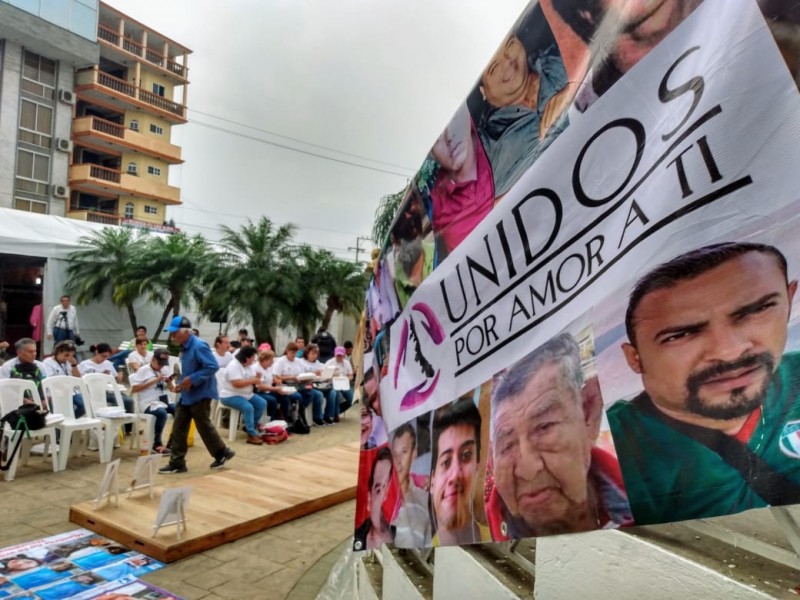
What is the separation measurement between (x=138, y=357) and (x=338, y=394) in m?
3.40

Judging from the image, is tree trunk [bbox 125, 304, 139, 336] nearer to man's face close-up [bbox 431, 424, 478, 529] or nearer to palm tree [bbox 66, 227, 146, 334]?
palm tree [bbox 66, 227, 146, 334]

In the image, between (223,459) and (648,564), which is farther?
(223,459)

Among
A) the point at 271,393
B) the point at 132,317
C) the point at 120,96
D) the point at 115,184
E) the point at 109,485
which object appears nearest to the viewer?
the point at 109,485

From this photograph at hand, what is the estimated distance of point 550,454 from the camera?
1144 mm

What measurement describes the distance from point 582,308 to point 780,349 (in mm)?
346

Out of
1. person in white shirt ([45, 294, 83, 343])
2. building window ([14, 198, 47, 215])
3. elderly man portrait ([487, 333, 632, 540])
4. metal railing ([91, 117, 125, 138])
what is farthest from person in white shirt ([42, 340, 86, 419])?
metal railing ([91, 117, 125, 138])

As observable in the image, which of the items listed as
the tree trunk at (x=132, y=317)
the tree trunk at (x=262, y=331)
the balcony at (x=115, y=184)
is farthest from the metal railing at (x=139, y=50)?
the tree trunk at (x=262, y=331)

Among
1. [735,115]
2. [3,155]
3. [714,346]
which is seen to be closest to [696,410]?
[714,346]

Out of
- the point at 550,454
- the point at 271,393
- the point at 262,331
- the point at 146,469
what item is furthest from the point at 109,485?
the point at 262,331

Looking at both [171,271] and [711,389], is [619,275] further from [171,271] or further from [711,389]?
[171,271]

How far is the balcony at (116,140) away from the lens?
36.3 metres

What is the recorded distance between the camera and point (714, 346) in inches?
34.4

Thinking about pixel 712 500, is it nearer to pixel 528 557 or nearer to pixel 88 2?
pixel 528 557

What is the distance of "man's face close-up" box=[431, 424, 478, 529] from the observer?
146 cm
